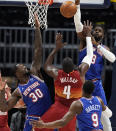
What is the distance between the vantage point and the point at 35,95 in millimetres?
7059

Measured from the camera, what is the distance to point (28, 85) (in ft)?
23.2

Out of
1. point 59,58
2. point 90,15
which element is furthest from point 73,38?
point 90,15

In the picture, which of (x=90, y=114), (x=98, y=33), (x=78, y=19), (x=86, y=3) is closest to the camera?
(x=90, y=114)

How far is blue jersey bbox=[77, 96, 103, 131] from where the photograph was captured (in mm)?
6207

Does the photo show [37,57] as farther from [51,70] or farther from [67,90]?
[67,90]

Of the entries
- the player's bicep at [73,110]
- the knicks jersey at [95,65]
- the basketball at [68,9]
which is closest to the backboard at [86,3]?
the knicks jersey at [95,65]

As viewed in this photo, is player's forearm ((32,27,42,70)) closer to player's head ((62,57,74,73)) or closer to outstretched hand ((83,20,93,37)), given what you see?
player's head ((62,57,74,73))

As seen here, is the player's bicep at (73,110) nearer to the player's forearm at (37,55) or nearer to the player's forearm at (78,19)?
the player's forearm at (37,55)

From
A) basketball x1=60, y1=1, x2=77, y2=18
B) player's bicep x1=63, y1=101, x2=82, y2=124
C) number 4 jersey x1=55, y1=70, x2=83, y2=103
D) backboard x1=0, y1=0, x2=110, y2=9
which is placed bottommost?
player's bicep x1=63, y1=101, x2=82, y2=124

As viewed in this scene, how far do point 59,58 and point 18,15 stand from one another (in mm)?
4070

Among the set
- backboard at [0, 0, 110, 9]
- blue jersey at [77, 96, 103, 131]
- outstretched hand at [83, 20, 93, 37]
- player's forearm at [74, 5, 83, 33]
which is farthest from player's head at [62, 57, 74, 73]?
backboard at [0, 0, 110, 9]

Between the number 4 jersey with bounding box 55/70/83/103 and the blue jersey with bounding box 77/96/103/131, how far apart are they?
0.72 meters

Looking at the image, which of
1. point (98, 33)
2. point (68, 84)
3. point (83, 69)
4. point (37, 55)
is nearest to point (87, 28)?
point (98, 33)

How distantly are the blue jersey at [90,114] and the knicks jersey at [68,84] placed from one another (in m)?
0.72
